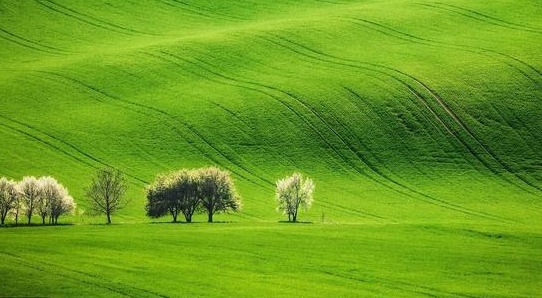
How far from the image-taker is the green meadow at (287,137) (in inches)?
1608

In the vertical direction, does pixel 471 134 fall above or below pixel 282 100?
below

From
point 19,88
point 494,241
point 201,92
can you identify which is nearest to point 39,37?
point 19,88

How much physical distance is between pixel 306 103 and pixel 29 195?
30.2 metres

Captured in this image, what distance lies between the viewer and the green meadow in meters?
40.8

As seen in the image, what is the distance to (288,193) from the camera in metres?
62.0

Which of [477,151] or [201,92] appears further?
[201,92]

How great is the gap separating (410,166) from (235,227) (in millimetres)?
25568

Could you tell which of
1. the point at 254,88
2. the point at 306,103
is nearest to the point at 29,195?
the point at 254,88

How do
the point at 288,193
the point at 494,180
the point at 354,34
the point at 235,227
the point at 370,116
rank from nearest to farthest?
the point at 235,227, the point at 288,193, the point at 494,180, the point at 370,116, the point at 354,34

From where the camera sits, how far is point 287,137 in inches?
2980

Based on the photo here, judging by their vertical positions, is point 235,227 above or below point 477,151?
below

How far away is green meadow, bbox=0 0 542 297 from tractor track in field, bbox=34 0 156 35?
14.1 inches

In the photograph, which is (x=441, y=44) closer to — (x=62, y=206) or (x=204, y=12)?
(x=204, y=12)

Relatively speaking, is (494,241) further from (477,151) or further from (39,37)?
(39,37)
